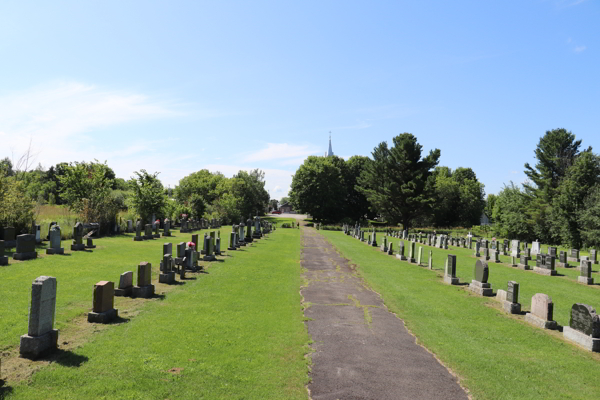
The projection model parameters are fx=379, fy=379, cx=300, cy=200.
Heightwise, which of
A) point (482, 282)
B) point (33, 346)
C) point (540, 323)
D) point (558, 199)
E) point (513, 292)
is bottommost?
point (540, 323)

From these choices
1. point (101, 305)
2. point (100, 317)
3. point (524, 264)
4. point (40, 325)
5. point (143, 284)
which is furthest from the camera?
point (524, 264)

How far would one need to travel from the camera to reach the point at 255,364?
6.85 meters

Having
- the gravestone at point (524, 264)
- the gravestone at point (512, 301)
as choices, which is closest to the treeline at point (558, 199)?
the gravestone at point (524, 264)

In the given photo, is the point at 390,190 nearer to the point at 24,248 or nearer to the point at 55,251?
the point at 55,251

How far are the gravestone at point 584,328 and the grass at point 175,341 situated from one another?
21.8 feet

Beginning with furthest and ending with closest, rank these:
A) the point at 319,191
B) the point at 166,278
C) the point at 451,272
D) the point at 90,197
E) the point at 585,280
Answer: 1. the point at 319,191
2. the point at 90,197
3. the point at 585,280
4. the point at 451,272
5. the point at 166,278

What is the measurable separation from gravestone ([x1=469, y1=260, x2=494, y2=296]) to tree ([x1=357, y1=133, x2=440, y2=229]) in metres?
43.4

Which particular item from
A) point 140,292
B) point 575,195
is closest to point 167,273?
point 140,292

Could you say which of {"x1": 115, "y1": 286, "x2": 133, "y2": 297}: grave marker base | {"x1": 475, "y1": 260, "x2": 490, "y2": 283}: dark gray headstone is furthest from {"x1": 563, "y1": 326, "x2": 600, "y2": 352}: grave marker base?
{"x1": 115, "y1": 286, "x2": 133, "y2": 297}: grave marker base

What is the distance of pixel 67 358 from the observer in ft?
21.5

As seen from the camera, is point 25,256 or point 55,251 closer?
point 25,256

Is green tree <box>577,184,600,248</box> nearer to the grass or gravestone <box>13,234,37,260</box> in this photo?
the grass

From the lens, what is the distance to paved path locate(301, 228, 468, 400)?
20.2 feet

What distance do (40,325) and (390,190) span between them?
5558cm
